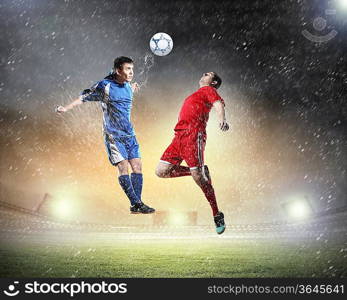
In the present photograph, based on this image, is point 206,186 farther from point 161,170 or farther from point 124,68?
point 124,68

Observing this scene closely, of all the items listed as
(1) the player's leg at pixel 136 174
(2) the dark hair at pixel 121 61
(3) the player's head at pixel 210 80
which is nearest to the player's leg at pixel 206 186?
(1) the player's leg at pixel 136 174

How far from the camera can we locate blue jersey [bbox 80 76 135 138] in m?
5.92

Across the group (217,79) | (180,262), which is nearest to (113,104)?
(217,79)

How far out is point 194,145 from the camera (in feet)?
19.4

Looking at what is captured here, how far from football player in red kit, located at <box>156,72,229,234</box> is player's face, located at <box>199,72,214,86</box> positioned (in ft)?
0.34

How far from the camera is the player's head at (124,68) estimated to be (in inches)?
237

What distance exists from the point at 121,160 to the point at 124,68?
1503 mm

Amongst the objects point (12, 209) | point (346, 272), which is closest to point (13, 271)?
point (346, 272)

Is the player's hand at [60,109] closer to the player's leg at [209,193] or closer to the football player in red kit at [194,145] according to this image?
the football player in red kit at [194,145]

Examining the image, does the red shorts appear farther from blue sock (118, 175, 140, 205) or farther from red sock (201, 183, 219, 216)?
blue sock (118, 175, 140, 205)

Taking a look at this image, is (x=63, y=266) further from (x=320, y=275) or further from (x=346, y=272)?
(x=346, y=272)

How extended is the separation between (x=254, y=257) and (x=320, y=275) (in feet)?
7.29

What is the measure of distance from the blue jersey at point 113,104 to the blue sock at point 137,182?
0.67m

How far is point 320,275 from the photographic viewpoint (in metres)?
6.67
